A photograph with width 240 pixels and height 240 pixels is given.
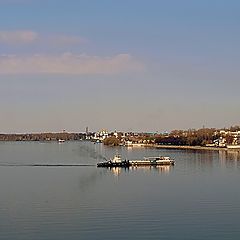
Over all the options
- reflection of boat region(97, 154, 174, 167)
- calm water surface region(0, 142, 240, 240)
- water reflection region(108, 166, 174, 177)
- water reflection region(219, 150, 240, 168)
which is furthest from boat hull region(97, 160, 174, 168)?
calm water surface region(0, 142, 240, 240)

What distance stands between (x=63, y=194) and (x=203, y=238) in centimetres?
654

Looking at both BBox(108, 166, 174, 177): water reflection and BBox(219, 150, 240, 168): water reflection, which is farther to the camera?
BBox(219, 150, 240, 168): water reflection

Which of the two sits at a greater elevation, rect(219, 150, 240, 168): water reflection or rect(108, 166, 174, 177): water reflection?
rect(219, 150, 240, 168): water reflection

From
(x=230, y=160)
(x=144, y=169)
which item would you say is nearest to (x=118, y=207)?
(x=144, y=169)

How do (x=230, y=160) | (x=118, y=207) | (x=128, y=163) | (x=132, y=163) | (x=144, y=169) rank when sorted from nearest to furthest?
1. (x=118, y=207)
2. (x=144, y=169)
3. (x=128, y=163)
4. (x=132, y=163)
5. (x=230, y=160)

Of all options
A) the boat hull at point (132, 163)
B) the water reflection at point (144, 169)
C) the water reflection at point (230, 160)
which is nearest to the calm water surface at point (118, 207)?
the water reflection at point (144, 169)

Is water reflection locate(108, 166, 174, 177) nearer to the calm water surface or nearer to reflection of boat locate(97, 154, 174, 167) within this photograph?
reflection of boat locate(97, 154, 174, 167)

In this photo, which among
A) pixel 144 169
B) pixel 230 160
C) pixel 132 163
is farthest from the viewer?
→ pixel 230 160

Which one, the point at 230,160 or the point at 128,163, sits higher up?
the point at 128,163

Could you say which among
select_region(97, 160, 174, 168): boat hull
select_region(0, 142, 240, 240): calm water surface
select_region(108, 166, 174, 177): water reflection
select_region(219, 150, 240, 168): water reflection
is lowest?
select_region(0, 142, 240, 240): calm water surface

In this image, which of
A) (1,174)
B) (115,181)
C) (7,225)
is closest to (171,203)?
(7,225)

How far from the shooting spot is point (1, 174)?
22.6m

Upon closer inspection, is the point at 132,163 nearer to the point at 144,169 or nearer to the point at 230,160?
the point at 144,169

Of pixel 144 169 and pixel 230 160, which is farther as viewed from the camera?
pixel 230 160
